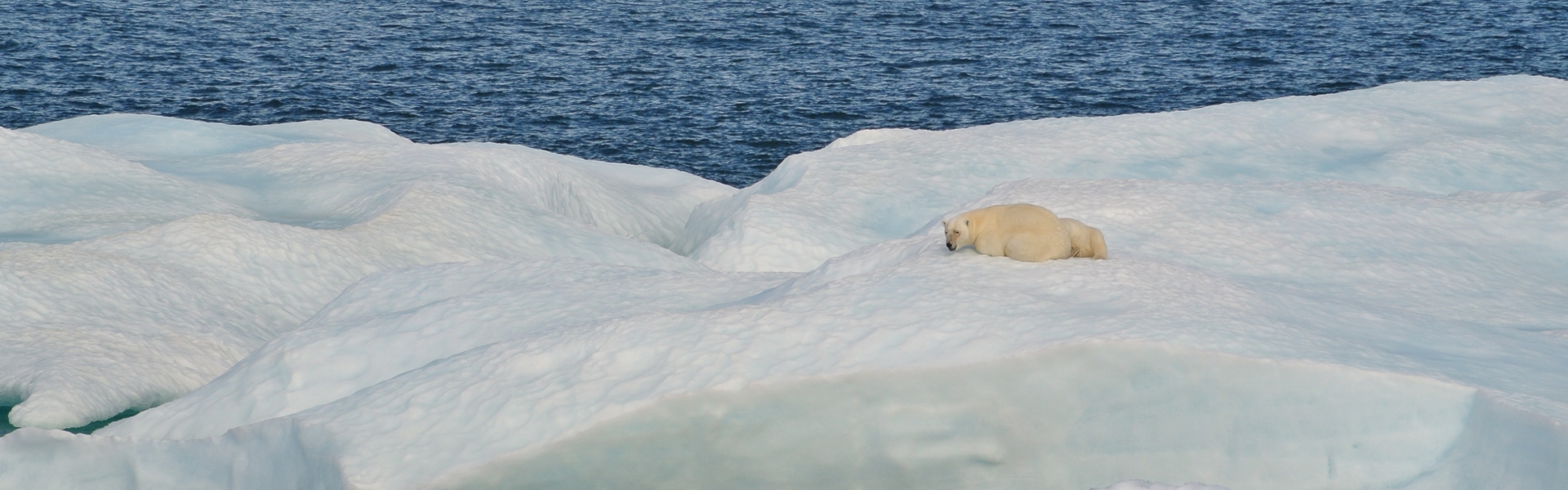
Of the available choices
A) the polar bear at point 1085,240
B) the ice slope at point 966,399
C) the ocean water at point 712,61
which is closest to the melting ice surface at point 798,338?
the ice slope at point 966,399

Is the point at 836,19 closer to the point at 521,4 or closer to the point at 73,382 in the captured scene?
the point at 521,4

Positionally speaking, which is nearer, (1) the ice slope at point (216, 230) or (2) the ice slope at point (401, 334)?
(2) the ice slope at point (401, 334)

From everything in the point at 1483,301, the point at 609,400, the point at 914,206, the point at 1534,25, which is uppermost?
the point at 609,400

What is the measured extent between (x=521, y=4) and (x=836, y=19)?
6.96 metres

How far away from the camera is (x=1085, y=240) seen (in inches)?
207

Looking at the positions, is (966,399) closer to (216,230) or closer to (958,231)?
(958,231)

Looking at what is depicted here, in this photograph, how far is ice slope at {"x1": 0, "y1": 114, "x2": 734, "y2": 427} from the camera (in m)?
6.81

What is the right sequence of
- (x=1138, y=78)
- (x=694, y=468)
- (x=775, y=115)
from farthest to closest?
(x=1138, y=78), (x=775, y=115), (x=694, y=468)

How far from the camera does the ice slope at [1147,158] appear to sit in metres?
9.17

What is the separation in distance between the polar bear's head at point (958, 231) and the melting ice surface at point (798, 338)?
9 centimetres

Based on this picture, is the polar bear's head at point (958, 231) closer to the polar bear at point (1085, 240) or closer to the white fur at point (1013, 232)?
the white fur at point (1013, 232)

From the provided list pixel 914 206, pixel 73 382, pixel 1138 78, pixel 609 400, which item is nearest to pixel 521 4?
pixel 1138 78

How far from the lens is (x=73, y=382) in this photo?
6293 mm

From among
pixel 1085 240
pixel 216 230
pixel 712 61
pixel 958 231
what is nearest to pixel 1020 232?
pixel 958 231
